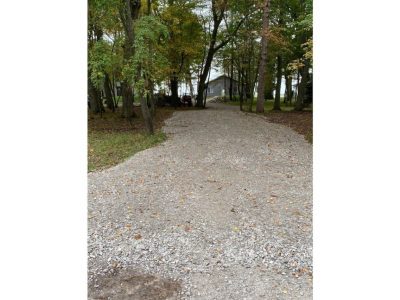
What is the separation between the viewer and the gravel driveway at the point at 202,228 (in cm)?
320

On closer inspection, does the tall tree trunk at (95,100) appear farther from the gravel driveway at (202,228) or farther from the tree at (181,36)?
the gravel driveway at (202,228)

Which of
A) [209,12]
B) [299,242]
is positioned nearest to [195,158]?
[299,242]

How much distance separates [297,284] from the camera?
10.3 feet

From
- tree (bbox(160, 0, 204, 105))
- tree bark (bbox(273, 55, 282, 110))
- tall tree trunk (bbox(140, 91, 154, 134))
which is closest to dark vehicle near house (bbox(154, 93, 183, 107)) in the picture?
tree (bbox(160, 0, 204, 105))

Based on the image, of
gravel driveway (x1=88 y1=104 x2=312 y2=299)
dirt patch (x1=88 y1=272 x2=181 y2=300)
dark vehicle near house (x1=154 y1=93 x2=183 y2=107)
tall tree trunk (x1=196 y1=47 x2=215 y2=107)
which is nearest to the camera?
dirt patch (x1=88 y1=272 x2=181 y2=300)

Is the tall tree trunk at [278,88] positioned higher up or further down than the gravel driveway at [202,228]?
higher up

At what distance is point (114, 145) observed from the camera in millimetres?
9758

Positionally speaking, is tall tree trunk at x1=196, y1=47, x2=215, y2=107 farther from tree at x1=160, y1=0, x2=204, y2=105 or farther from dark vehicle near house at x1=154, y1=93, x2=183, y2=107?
dark vehicle near house at x1=154, y1=93, x2=183, y2=107

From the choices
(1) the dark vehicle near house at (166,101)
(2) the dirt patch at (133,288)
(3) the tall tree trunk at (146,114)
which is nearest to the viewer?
(2) the dirt patch at (133,288)

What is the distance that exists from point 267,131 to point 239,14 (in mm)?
10256

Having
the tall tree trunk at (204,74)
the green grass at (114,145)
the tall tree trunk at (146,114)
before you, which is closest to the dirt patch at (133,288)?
the green grass at (114,145)

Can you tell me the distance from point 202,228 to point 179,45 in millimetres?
16942

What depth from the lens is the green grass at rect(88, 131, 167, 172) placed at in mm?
7966
